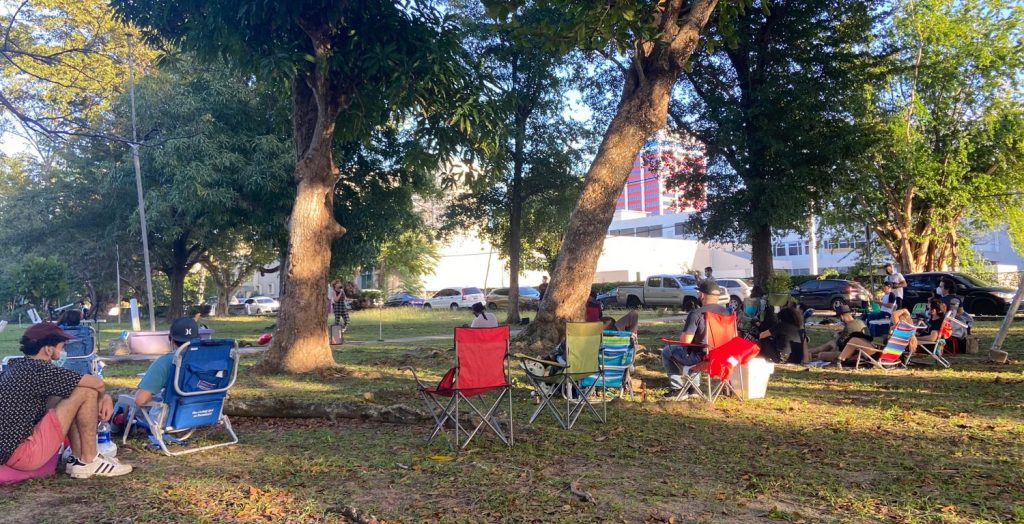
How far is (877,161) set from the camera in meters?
24.0

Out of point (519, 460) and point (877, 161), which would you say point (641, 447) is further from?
point (877, 161)

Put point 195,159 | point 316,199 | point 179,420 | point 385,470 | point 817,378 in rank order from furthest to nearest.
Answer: point 195,159
point 316,199
point 817,378
point 179,420
point 385,470

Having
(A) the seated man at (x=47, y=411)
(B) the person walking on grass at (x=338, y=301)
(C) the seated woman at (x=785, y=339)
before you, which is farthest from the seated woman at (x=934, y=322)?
(B) the person walking on grass at (x=338, y=301)

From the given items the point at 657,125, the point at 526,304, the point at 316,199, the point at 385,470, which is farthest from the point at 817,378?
the point at 526,304

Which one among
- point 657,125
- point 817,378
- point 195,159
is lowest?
point 817,378

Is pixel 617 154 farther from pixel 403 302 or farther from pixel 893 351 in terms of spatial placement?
pixel 403 302

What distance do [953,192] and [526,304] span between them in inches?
692

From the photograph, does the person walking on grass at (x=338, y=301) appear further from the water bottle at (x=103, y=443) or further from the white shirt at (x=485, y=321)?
the water bottle at (x=103, y=443)

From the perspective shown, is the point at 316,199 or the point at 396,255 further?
the point at 396,255

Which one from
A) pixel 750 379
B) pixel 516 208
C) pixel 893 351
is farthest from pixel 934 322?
pixel 516 208

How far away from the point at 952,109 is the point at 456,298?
2379 cm

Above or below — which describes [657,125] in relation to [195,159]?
below

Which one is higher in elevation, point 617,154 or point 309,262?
point 617,154

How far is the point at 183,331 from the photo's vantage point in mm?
6129
